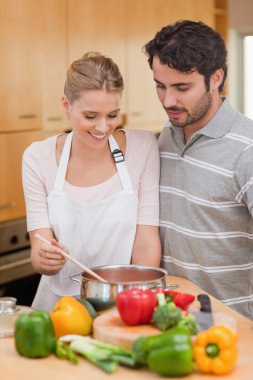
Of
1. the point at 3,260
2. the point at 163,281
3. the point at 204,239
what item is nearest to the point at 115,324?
the point at 163,281

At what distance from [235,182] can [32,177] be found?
591mm

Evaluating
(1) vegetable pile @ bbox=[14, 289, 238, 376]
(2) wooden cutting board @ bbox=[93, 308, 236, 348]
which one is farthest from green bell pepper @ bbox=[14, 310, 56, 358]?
(2) wooden cutting board @ bbox=[93, 308, 236, 348]

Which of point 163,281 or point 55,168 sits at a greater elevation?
point 55,168

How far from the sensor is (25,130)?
3898 millimetres

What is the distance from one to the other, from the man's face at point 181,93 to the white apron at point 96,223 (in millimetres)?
229

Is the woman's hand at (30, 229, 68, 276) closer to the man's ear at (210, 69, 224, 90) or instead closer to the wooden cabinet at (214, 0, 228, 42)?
the man's ear at (210, 69, 224, 90)

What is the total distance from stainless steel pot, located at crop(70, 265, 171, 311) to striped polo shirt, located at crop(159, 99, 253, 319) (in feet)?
1.07

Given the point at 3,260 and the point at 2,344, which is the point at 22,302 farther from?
the point at 2,344

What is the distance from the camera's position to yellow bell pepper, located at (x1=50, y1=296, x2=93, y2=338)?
1758 millimetres

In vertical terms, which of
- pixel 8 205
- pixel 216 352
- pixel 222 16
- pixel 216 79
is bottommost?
pixel 8 205

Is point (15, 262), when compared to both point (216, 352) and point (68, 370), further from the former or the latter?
point (216, 352)

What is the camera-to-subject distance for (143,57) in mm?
4734

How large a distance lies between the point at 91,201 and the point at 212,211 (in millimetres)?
354

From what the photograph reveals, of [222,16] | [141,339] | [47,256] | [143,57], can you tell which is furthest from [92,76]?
[222,16]
